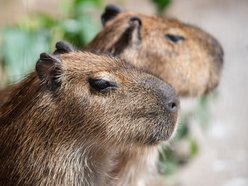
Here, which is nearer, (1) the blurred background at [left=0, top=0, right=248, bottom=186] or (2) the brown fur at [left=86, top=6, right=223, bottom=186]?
(2) the brown fur at [left=86, top=6, right=223, bottom=186]

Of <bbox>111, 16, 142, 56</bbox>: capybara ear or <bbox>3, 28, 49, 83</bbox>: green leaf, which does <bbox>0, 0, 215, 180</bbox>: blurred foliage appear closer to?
<bbox>3, 28, 49, 83</bbox>: green leaf

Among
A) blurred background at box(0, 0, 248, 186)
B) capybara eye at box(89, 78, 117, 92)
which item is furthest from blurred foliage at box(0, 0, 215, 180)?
capybara eye at box(89, 78, 117, 92)

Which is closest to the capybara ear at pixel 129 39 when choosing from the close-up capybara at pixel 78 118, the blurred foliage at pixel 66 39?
the close-up capybara at pixel 78 118

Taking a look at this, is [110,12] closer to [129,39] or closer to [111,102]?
[129,39]

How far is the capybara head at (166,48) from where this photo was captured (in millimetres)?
5848

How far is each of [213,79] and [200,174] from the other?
200 cm

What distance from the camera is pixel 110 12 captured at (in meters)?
6.27

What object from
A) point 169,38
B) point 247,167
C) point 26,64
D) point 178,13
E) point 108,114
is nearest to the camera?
point 108,114

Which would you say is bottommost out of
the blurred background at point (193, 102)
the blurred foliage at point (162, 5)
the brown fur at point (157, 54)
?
the blurred background at point (193, 102)

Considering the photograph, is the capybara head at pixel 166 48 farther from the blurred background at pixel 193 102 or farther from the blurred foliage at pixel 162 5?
the blurred foliage at pixel 162 5

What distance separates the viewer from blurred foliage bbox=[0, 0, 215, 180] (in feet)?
24.4

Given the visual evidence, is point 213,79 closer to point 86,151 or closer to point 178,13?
point 86,151

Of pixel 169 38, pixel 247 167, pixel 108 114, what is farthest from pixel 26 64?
pixel 108 114

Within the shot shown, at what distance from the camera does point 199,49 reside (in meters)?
6.17
